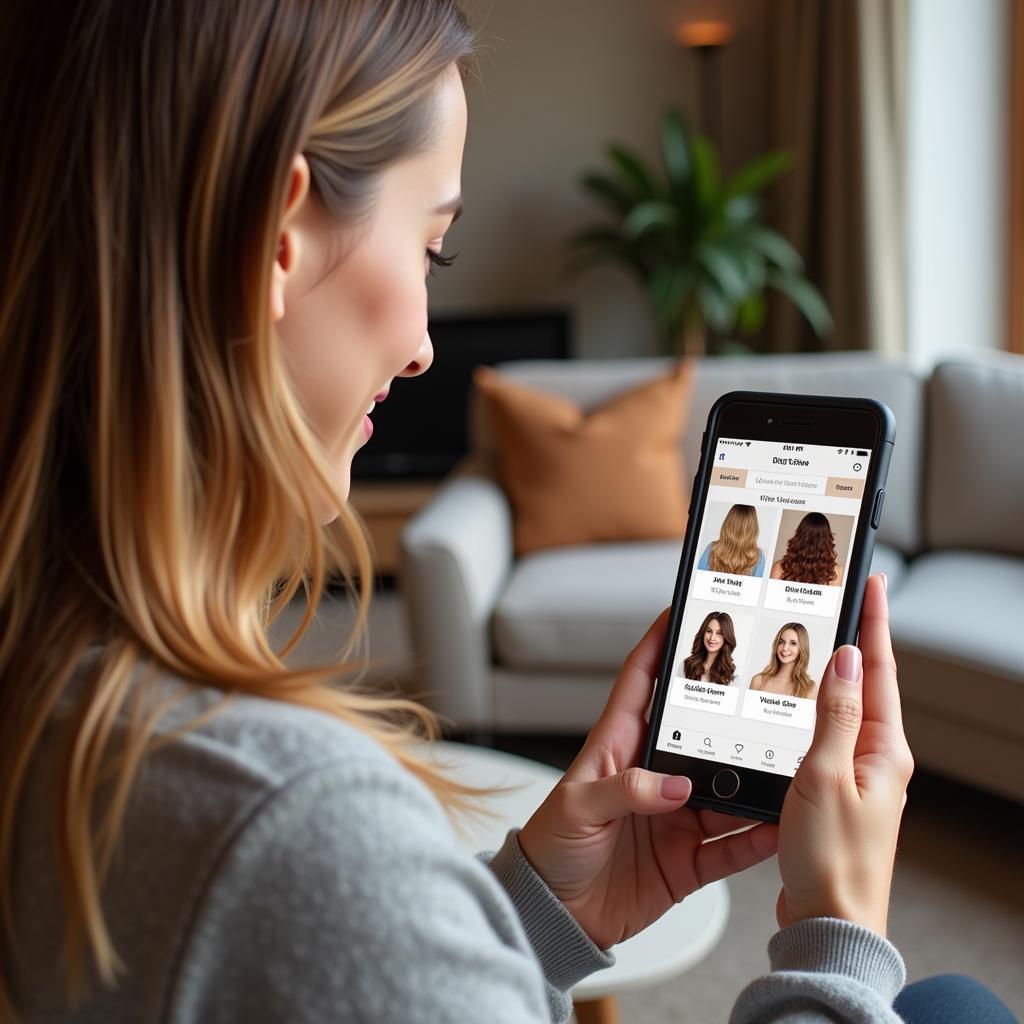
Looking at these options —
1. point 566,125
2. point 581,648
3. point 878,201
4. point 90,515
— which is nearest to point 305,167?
point 90,515

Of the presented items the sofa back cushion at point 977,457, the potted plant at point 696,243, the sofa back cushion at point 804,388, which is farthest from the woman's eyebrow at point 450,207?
the potted plant at point 696,243

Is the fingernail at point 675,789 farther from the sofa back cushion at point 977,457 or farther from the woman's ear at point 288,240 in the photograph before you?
the sofa back cushion at point 977,457

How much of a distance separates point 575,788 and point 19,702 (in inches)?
17.0

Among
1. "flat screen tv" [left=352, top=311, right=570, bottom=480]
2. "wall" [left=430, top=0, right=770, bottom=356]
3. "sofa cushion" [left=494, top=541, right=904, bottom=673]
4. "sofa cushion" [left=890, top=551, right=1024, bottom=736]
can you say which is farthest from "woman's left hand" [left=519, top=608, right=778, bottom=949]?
"wall" [left=430, top=0, right=770, bottom=356]

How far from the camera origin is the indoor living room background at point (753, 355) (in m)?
2.38

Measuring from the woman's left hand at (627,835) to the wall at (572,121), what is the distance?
416cm

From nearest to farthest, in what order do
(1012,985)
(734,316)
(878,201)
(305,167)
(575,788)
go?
(305,167)
(575,788)
(1012,985)
(878,201)
(734,316)

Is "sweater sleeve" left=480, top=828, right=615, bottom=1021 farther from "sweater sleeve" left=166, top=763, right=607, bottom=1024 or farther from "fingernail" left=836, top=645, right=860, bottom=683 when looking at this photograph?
"sweater sleeve" left=166, top=763, right=607, bottom=1024

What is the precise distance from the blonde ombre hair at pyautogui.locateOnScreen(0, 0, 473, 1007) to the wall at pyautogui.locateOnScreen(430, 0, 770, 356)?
443cm

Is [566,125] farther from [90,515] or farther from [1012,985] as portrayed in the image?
[90,515]

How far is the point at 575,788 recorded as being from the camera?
→ 86 centimetres

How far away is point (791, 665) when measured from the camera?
96 cm

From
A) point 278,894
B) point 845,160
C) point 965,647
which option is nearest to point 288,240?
point 278,894

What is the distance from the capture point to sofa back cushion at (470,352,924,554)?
301cm
